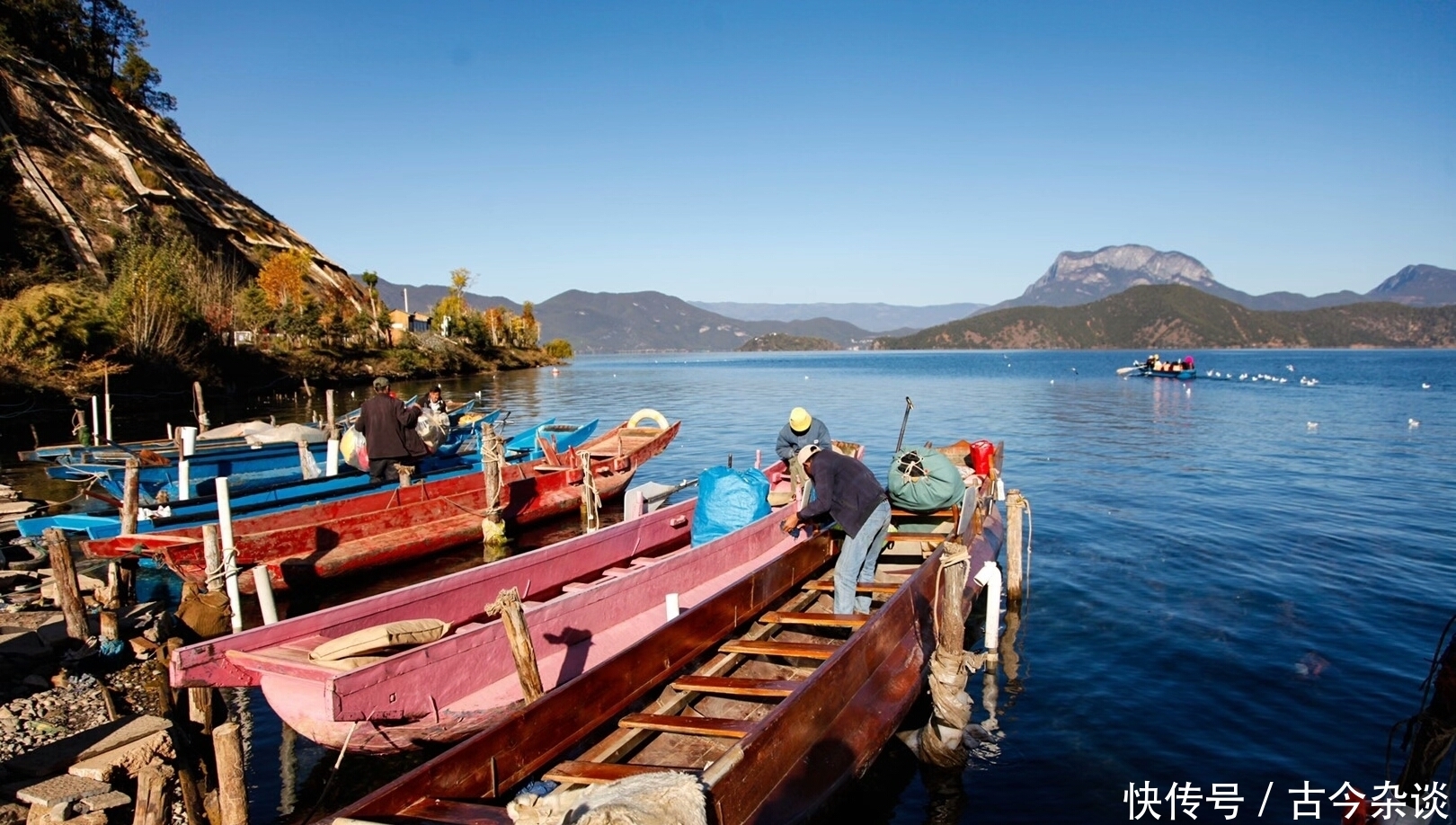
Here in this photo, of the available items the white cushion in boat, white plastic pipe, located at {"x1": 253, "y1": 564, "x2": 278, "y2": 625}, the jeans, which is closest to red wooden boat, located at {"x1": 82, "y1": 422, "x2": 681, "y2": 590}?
white plastic pipe, located at {"x1": 253, "y1": 564, "x2": 278, "y2": 625}

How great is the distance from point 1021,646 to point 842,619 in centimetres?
427

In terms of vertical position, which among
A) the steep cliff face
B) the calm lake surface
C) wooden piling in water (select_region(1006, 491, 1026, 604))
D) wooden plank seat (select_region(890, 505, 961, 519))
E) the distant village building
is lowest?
the calm lake surface

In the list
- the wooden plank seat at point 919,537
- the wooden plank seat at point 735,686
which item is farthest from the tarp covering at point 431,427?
the wooden plank seat at point 735,686

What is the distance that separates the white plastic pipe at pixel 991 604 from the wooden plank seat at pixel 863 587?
128cm

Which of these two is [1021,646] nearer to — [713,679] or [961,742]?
[961,742]

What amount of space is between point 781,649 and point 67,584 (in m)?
9.07

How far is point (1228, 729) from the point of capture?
9016mm

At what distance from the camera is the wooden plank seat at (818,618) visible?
8.74 m

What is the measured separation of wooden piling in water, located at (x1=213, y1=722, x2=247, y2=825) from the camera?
509 centimetres

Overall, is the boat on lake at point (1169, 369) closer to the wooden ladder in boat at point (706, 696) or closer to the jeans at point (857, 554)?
the jeans at point (857, 554)

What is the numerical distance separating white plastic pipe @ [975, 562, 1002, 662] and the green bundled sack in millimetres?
1098

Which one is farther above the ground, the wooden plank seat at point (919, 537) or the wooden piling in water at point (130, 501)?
the wooden piling in water at point (130, 501)

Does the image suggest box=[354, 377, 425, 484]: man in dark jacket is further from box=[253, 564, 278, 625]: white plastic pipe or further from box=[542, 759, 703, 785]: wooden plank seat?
box=[542, 759, 703, 785]: wooden plank seat

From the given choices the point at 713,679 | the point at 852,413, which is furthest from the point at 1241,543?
the point at 852,413
